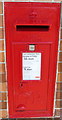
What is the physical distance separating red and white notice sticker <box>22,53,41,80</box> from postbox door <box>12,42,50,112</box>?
0.03ft

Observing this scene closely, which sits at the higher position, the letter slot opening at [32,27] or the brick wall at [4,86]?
the letter slot opening at [32,27]

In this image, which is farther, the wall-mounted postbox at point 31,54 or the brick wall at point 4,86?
the brick wall at point 4,86

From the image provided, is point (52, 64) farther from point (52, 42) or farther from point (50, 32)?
point (50, 32)

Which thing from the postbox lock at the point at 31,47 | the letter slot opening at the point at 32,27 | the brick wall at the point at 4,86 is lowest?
the brick wall at the point at 4,86

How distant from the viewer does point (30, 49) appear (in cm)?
141

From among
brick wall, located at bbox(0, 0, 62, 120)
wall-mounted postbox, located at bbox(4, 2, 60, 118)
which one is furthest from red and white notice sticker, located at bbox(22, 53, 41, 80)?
brick wall, located at bbox(0, 0, 62, 120)

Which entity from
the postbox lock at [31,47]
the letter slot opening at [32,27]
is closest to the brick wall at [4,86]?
the letter slot opening at [32,27]

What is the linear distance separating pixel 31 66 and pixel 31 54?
0.13 m

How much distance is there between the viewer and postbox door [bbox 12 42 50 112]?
1.42m

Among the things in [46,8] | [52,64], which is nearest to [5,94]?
[52,64]

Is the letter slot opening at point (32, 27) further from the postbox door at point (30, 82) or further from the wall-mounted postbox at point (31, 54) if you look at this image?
the postbox door at point (30, 82)

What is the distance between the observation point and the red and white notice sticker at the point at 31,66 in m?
1.44

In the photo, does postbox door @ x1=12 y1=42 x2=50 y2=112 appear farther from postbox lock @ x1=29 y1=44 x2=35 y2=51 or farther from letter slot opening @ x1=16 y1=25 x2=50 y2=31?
letter slot opening @ x1=16 y1=25 x2=50 y2=31

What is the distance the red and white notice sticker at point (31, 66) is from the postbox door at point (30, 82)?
0.01 metres
